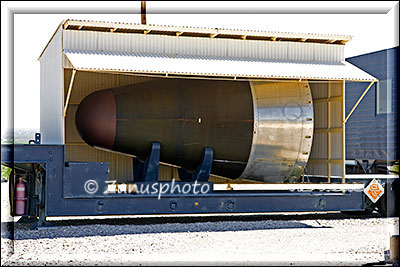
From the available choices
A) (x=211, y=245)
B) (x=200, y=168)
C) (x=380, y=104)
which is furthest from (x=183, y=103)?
(x=380, y=104)

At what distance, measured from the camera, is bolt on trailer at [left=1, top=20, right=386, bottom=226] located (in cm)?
1212

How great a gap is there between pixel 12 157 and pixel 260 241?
208 inches

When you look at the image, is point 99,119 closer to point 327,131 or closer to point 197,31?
point 197,31

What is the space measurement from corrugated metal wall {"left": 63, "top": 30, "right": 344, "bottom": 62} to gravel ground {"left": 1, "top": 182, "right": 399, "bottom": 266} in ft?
13.3

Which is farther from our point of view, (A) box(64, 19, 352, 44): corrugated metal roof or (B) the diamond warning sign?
(B) the diamond warning sign

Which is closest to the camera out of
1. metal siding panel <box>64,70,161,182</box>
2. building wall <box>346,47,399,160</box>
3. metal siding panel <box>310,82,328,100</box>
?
metal siding panel <box>64,70,161,182</box>

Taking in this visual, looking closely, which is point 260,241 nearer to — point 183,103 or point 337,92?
point 183,103

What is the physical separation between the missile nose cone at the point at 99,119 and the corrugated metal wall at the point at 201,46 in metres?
1.22

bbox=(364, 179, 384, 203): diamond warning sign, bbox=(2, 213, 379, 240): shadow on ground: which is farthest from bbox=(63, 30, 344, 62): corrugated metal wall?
bbox=(2, 213, 379, 240): shadow on ground

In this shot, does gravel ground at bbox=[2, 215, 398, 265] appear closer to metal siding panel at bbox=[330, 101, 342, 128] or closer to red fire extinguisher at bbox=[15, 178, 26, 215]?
red fire extinguisher at bbox=[15, 178, 26, 215]

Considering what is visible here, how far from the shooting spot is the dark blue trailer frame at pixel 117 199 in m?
11.6

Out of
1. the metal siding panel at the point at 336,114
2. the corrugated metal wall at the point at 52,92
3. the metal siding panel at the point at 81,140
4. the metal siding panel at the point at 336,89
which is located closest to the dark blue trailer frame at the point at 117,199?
the corrugated metal wall at the point at 52,92

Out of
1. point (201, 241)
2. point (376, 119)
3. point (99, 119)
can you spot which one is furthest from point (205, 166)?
point (376, 119)

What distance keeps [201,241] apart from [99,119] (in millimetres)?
4408
